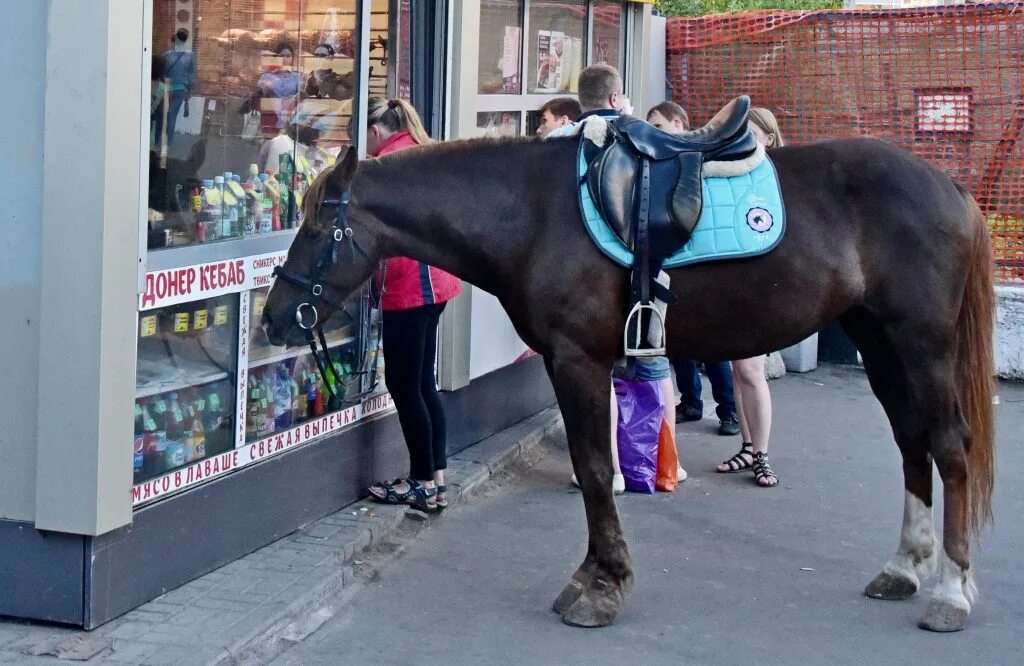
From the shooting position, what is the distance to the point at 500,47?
795 cm

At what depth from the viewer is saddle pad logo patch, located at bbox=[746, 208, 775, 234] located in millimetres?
4887

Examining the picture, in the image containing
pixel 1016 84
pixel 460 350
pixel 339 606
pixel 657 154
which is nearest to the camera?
pixel 657 154

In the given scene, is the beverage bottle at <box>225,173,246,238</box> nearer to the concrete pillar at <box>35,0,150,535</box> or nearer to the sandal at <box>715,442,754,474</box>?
the concrete pillar at <box>35,0,150,535</box>

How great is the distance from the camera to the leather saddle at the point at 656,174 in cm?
479

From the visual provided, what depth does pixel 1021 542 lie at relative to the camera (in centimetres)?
621

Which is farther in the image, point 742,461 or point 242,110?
point 742,461

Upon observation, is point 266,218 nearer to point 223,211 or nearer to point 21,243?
point 223,211

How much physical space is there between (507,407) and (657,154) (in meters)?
3.59

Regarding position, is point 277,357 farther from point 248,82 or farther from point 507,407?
point 507,407

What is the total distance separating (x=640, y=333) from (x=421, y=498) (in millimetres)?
1920

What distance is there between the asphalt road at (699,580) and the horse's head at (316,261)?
46.7 inches

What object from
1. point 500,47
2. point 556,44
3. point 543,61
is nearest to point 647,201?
point 500,47

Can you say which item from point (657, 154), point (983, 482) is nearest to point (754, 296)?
point (657, 154)

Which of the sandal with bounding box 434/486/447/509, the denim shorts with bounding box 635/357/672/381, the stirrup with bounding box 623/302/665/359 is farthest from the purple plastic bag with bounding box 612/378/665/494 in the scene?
the stirrup with bounding box 623/302/665/359
